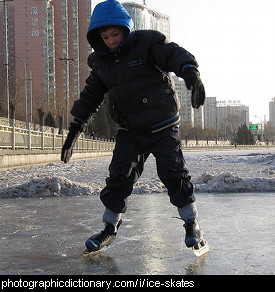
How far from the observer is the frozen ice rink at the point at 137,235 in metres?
2.49

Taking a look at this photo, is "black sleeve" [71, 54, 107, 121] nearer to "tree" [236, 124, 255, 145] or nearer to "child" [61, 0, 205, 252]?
"child" [61, 0, 205, 252]

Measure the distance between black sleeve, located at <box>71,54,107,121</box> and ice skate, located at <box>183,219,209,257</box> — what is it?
1.12m

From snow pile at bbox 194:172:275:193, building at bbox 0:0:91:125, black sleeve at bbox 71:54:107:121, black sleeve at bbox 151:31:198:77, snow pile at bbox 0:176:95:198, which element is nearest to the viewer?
black sleeve at bbox 151:31:198:77

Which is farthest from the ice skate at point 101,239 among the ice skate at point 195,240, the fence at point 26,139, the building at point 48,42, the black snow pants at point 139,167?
the building at point 48,42

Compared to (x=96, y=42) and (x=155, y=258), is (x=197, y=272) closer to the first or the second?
(x=155, y=258)

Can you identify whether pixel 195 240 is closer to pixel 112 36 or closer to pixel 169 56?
pixel 169 56

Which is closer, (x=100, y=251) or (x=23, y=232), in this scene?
(x=100, y=251)

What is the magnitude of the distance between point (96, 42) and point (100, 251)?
1.40 metres

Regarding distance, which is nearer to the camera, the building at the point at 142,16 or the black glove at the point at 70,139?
the black glove at the point at 70,139

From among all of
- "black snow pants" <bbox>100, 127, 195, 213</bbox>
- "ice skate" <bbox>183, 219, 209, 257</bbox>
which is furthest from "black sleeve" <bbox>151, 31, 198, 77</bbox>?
"ice skate" <bbox>183, 219, 209, 257</bbox>

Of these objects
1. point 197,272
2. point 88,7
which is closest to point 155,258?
point 197,272

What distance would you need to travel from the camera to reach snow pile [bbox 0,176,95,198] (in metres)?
6.36

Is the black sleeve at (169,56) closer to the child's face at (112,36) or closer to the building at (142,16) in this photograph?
the child's face at (112,36)
